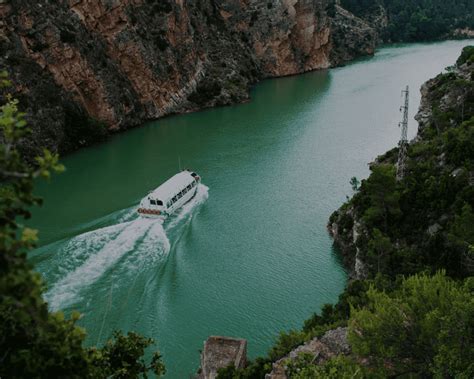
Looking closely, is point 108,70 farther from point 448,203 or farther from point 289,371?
point 289,371

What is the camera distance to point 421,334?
11.6 m

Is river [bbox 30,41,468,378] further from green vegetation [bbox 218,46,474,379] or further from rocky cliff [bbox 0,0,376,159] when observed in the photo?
rocky cliff [bbox 0,0,376,159]

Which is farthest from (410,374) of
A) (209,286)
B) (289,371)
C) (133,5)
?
(133,5)

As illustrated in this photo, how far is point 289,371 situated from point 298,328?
693 centimetres

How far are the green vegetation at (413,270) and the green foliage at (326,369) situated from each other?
0.03m

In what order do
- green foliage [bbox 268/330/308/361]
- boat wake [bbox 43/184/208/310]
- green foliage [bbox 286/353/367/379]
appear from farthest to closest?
boat wake [bbox 43/184/208/310] → green foliage [bbox 268/330/308/361] → green foliage [bbox 286/353/367/379]

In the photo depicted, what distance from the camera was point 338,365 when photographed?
12.0 meters

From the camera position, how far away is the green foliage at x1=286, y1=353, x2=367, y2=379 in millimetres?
11531

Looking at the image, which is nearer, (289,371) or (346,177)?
(289,371)

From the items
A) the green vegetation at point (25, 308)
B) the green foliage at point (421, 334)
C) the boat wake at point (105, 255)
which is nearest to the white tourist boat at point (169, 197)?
the boat wake at point (105, 255)

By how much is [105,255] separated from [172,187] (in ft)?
24.9

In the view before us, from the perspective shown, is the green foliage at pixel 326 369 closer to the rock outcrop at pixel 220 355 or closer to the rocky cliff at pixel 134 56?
the rock outcrop at pixel 220 355

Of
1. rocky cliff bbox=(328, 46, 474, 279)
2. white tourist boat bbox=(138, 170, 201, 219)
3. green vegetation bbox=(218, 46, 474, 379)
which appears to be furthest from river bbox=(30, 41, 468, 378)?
green vegetation bbox=(218, 46, 474, 379)

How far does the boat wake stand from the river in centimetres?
8
